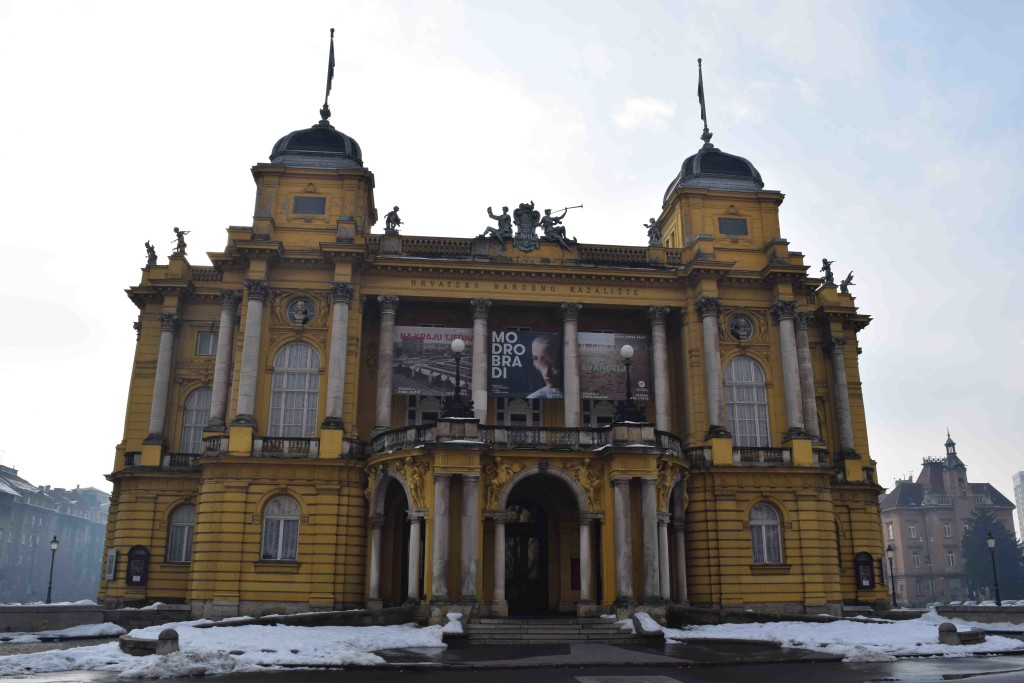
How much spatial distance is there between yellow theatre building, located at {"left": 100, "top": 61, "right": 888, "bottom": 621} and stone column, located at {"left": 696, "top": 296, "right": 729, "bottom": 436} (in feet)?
0.40

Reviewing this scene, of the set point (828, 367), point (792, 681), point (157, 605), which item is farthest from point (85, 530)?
point (792, 681)

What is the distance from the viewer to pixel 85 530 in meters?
136

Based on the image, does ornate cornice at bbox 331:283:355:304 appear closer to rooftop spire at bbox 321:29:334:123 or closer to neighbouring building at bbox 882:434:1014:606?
rooftop spire at bbox 321:29:334:123

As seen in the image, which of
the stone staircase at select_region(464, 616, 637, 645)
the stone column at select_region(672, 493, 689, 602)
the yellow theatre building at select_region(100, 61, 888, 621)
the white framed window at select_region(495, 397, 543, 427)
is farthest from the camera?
the white framed window at select_region(495, 397, 543, 427)

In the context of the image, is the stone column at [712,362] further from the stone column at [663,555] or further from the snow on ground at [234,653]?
the snow on ground at [234,653]

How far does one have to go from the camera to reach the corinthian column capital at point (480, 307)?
40.6 m

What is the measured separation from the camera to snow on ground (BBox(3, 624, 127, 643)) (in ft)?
101

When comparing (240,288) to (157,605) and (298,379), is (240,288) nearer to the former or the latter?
(298,379)

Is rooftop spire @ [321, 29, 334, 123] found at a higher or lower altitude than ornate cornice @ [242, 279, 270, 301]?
higher

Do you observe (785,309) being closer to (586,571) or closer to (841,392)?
(841,392)

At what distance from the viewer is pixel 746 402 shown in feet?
136

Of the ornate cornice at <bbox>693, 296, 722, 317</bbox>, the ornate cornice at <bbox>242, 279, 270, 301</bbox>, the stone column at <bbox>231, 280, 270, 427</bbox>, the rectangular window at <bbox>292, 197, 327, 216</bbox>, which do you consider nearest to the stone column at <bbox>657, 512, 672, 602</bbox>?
the ornate cornice at <bbox>693, 296, 722, 317</bbox>

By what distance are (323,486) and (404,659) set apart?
15814 millimetres

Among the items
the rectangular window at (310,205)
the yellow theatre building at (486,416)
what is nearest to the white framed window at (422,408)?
the yellow theatre building at (486,416)
